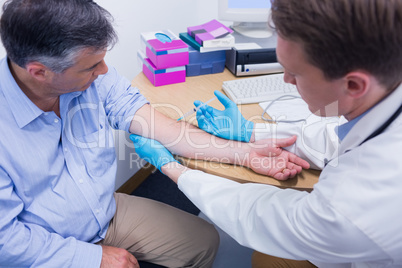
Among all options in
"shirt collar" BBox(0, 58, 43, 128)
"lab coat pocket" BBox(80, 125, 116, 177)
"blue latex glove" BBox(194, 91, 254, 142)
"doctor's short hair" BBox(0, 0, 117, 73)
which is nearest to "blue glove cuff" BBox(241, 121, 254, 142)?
"blue latex glove" BBox(194, 91, 254, 142)

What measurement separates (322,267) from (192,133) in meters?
0.61

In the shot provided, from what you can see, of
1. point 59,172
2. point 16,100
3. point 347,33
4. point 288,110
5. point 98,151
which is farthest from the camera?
point 288,110

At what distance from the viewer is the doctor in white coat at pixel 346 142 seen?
2.14ft

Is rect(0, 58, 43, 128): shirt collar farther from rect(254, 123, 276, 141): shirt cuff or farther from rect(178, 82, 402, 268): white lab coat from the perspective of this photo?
rect(254, 123, 276, 141): shirt cuff

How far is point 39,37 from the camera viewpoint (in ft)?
2.89

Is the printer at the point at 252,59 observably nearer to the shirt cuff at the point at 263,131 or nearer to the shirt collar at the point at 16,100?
the shirt cuff at the point at 263,131

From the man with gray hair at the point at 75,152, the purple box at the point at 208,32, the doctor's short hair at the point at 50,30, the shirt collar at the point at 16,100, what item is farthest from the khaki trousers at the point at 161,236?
the purple box at the point at 208,32

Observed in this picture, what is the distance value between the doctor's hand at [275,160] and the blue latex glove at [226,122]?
61 mm

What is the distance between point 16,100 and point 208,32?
0.90 metres

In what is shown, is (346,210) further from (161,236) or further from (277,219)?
(161,236)

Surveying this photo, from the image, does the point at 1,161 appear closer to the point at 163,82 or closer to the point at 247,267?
the point at 163,82

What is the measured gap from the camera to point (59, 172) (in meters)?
1.09

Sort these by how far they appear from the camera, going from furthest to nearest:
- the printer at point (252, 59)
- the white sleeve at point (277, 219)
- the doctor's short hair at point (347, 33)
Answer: the printer at point (252, 59) → the white sleeve at point (277, 219) → the doctor's short hair at point (347, 33)

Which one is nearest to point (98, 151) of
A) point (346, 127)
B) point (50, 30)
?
point (50, 30)
